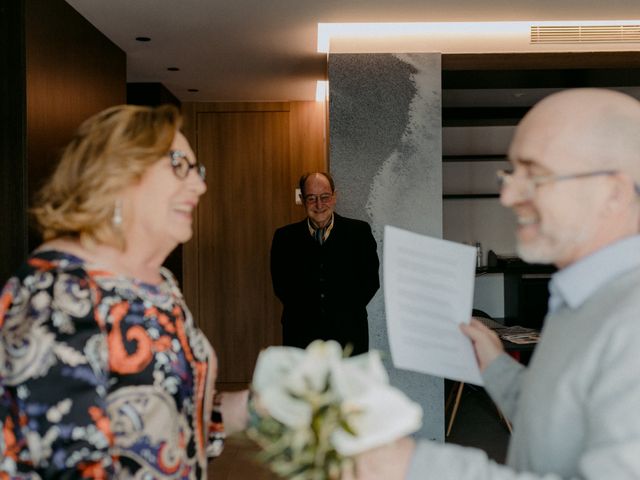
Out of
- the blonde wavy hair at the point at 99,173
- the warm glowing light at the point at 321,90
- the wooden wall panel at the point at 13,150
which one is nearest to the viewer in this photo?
the blonde wavy hair at the point at 99,173

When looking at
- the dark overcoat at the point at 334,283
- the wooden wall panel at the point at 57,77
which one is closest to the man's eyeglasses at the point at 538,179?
the wooden wall panel at the point at 57,77

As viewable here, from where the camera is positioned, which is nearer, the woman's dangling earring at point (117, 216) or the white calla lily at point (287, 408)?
the white calla lily at point (287, 408)

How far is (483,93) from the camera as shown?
273 inches

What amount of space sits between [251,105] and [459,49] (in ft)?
10.2

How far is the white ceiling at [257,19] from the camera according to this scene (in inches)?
167

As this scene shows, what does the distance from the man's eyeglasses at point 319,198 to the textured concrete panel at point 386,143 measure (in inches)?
13.9

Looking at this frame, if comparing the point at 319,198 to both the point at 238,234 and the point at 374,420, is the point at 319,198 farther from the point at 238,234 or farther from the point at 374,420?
the point at 374,420

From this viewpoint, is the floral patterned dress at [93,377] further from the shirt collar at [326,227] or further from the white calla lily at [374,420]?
the shirt collar at [326,227]

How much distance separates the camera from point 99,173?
1.47 m

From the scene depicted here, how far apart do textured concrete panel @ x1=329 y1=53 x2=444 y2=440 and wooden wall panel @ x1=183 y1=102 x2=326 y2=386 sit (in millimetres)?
2721

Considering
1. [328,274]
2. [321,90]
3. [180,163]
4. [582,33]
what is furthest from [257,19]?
[180,163]

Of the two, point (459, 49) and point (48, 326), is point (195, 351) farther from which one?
point (459, 49)

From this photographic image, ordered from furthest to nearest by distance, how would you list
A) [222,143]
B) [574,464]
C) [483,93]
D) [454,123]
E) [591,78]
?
[454,123]
[222,143]
[483,93]
[591,78]
[574,464]

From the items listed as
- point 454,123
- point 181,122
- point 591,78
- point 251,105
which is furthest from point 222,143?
point 181,122
